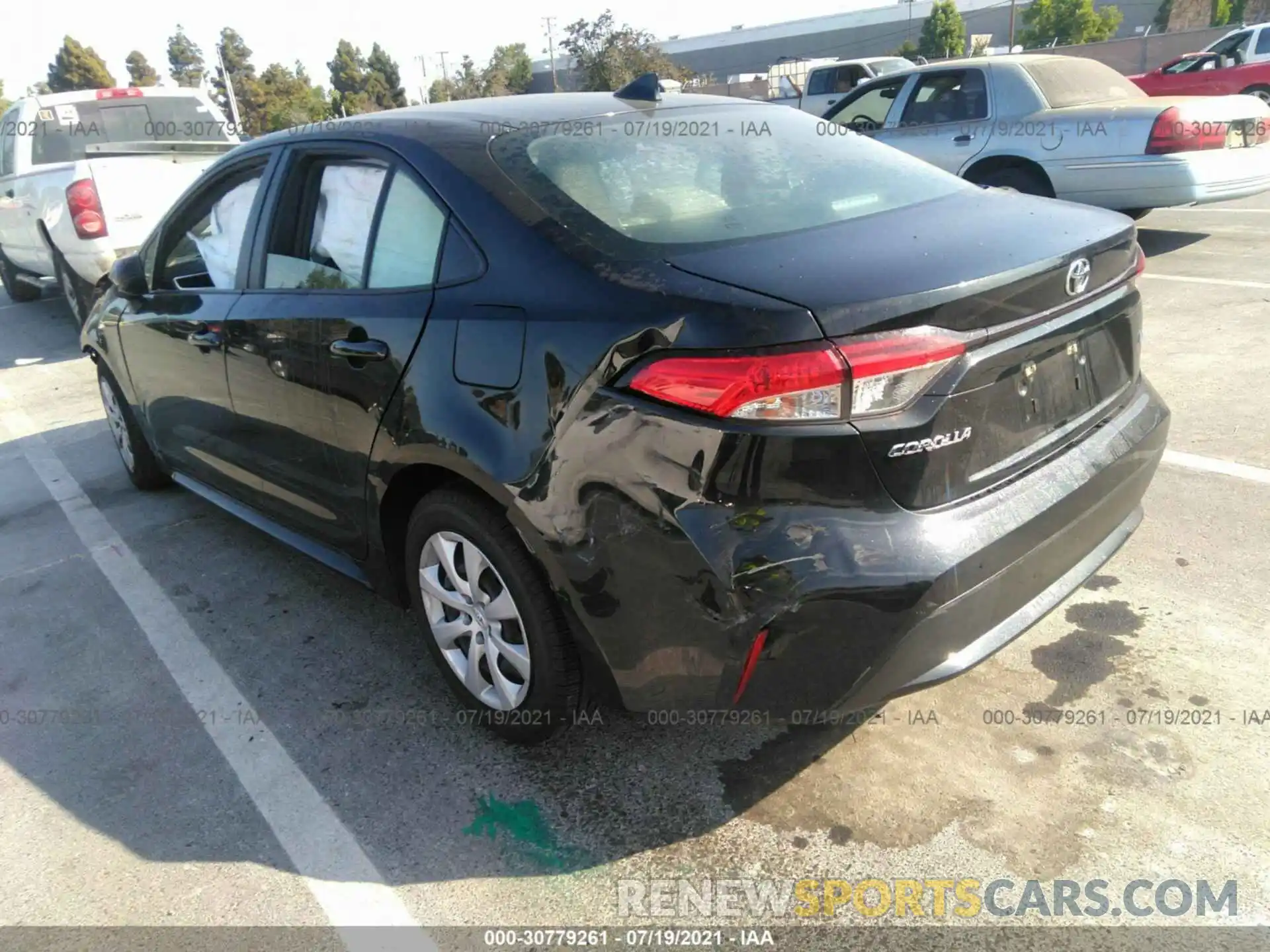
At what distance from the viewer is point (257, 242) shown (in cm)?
334

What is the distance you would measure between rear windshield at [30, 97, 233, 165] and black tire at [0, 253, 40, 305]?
1907 mm

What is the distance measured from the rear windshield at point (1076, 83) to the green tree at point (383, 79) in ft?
174

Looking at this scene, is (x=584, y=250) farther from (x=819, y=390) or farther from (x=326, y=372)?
(x=326, y=372)

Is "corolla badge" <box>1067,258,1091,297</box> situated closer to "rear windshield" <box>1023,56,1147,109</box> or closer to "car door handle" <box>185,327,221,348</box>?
"car door handle" <box>185,327,221,348</box>

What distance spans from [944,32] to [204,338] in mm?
52013

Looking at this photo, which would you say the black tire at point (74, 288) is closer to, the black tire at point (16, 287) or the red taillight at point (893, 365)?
the black tire at point (16, 287)

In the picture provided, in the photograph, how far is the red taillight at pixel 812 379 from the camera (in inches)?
77.3

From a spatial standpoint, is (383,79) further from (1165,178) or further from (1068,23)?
(1165,178)

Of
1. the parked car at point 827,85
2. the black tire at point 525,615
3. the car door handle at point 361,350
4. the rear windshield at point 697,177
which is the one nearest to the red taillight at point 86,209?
the car door handle at point 361,350

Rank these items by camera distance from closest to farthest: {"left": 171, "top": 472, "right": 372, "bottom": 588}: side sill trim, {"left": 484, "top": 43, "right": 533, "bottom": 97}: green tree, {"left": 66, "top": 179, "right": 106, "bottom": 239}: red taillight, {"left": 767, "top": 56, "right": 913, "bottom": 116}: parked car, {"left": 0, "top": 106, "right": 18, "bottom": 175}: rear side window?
{"left": 171, "top": 472, "right": 372, "bottom": 588}: side sill trim < {"left": 66, "top": 179, "right": 106, "bottom": 239}: red taillight < {"left": 0, "top": 106, "right": 18, "bottom": 175}: rear side window < {"left": 767, "top": 56, "right": 913, "bottom": 116}: parked car < {"left": 484, "top": 43, "right": 533, "bottom": 97}: green tree

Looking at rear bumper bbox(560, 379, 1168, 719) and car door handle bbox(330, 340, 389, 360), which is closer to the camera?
rear bumper bbox(560, 379, 1168, 719)

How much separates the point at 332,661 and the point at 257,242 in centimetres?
145

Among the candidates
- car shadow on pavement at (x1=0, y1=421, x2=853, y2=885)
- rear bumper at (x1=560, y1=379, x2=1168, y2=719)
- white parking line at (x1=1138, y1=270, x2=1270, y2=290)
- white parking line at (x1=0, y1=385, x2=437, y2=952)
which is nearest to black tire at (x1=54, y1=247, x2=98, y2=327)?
white parking line at (x1=0, y1=385, x2=437, y2=952)

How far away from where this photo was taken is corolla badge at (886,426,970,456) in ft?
6.65
